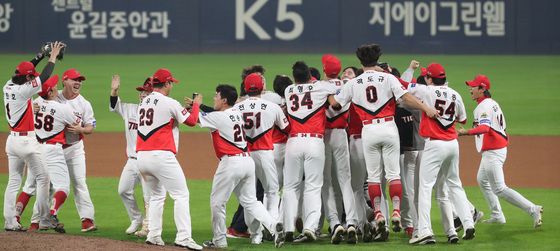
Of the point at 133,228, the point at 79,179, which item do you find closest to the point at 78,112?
the point at 79,179

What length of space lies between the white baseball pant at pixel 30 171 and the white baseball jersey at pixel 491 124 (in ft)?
15.3

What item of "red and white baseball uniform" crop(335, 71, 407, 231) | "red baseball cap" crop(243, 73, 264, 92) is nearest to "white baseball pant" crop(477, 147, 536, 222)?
"red and white baseball uniform" crop(335, 71, 407, 231)

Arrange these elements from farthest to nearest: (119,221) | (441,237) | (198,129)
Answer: (198,129), (119,221), (441,237)

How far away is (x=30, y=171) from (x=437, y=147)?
4262 millimetres

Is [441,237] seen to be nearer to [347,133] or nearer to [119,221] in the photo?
[347,133]

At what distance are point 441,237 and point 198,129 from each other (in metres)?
9.81

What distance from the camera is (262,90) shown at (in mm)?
11023

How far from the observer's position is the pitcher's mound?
9758 millimetres

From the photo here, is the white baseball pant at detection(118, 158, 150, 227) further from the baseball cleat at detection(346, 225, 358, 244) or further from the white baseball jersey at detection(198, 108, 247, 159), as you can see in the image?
the baseball cleat at detection(346, 225, 358, 244)

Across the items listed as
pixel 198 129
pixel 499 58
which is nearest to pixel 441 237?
pixel 198 129

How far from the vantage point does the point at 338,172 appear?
1102 centimetres

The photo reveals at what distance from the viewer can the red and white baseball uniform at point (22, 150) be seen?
11.2m

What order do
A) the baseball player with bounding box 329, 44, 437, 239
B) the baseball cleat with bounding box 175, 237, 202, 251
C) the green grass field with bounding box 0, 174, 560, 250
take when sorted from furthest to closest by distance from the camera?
the green grass field with bounding box 0, 174, 560, 250
the baseball player with bounding box 329, 44, 437, 239
the baseball cleat with bounding box 175, 237, 202, 251

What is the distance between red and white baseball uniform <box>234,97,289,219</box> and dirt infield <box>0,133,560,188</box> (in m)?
4.66
